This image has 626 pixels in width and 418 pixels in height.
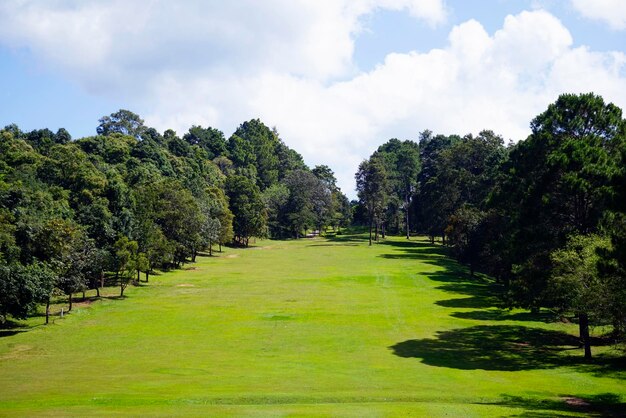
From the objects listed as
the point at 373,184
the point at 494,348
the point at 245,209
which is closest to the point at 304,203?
the point at 373,184

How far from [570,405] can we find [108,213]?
218 feet

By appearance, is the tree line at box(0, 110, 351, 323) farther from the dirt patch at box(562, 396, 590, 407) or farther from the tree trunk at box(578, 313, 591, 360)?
the tree trunk at box(578, 313, 591, 360)

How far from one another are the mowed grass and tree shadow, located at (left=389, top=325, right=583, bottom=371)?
7.3 inches

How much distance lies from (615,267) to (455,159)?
109 meters

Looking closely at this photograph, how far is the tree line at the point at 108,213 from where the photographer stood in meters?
61.4

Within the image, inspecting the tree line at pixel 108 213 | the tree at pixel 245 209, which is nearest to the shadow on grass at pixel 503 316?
the tree line at pixel 108 213

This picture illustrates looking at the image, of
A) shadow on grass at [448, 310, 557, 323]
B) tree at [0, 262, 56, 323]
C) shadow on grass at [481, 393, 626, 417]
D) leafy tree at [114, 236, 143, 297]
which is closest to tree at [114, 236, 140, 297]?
leafy tree at [114, 236, 143, 297]

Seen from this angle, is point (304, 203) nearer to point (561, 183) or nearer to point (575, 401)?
point (561, 183)

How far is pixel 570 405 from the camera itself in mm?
31219

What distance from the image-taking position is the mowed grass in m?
30.4

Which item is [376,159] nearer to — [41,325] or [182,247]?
[182,247]

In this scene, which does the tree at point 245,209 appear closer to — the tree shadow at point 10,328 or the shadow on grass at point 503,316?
the shadow on grass at point 503,316

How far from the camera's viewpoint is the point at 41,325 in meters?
57.0

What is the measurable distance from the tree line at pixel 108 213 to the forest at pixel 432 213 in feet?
0.73
